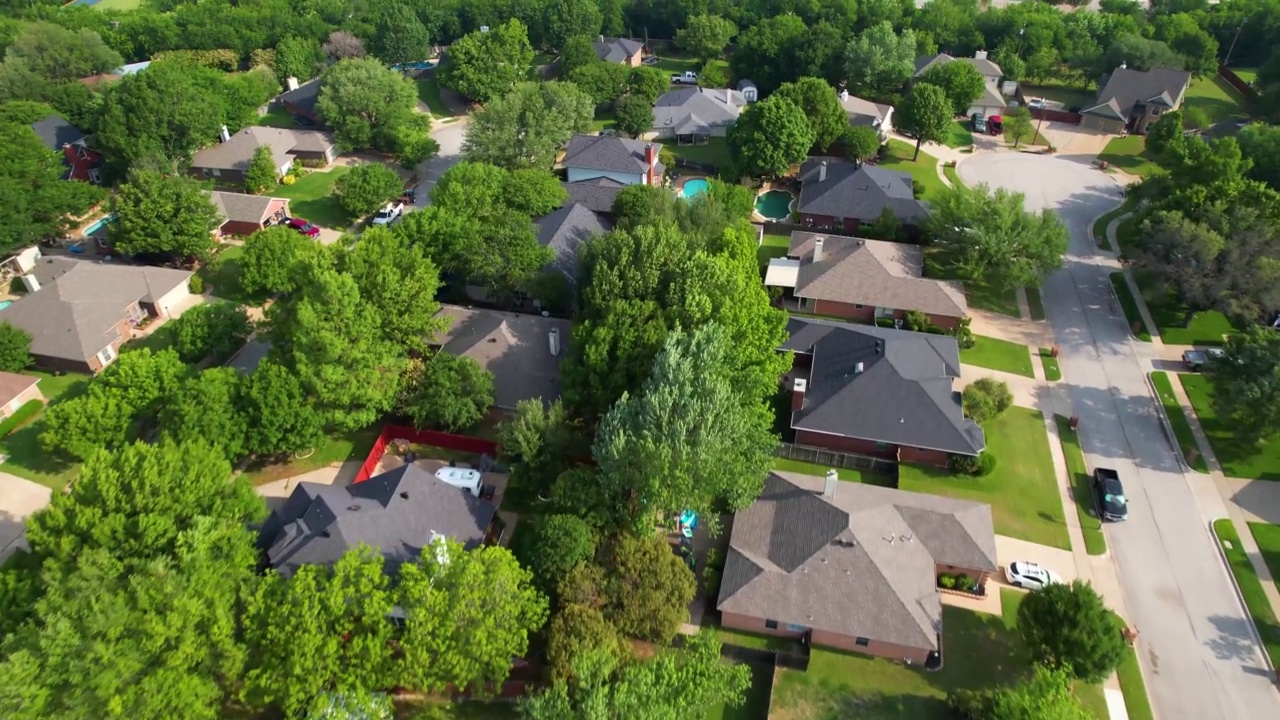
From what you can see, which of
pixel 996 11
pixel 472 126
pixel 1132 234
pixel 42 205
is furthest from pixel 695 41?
pixel 42 205

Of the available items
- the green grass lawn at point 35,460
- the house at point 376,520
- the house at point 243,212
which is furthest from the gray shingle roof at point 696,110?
the green grass lawn at point 35,460

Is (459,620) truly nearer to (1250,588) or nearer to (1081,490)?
(1081,490)

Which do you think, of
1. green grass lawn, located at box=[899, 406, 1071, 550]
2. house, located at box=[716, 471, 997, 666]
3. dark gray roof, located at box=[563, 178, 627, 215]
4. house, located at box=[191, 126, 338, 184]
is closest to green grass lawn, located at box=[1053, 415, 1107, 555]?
green grass lawn, located at box=[899, 406, 1071, 550]

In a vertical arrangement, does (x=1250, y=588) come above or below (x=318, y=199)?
above

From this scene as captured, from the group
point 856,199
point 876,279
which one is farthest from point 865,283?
point 856,199

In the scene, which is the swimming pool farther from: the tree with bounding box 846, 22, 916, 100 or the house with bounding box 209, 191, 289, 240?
the house with bounding box 209, 191, 289, 240

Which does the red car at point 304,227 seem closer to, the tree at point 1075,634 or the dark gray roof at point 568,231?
the dark gray roof at point 568,231
